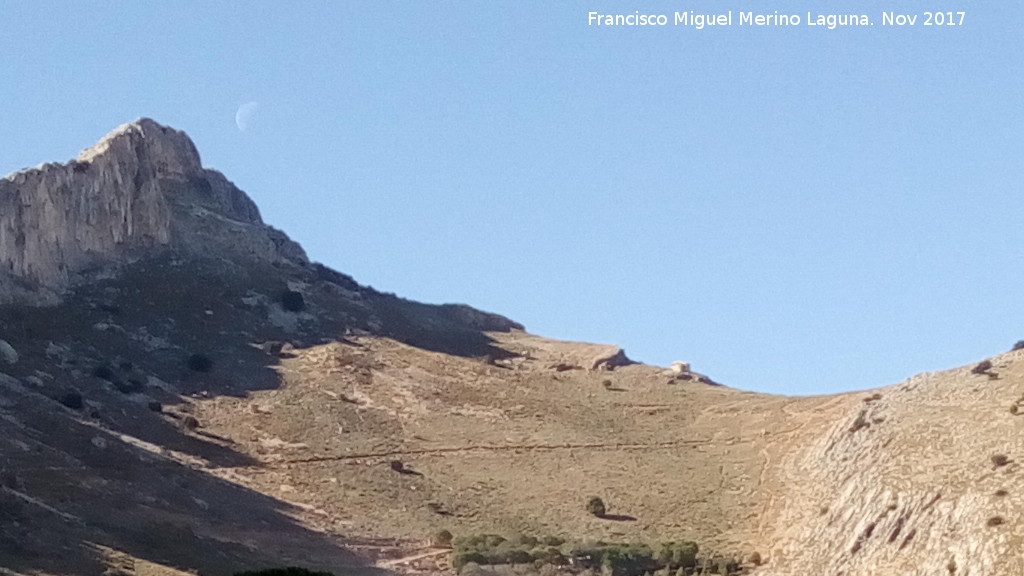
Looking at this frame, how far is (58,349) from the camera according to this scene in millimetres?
82938

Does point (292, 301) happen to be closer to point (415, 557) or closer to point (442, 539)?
point (442, 539)

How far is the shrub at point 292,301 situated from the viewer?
99.8 metres

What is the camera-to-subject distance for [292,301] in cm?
10031

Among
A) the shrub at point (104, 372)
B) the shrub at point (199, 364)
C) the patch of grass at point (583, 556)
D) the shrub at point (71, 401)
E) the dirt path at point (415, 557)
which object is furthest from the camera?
the shrub at point (199, 364)

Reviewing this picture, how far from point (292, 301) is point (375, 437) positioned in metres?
22.0

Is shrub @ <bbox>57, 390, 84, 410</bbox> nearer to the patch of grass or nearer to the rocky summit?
the rocky summit

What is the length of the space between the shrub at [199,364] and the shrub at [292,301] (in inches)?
478

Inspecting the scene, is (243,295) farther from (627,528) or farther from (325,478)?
(627,528)

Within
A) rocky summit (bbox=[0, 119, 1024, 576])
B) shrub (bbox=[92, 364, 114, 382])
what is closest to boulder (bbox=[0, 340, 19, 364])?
rocky summit (bbox=[0, 119, 1024, 576])

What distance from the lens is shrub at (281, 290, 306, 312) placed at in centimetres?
9975

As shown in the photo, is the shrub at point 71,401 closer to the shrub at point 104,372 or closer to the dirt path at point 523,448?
the shrub at point 104,372

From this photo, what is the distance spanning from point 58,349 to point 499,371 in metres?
29.3

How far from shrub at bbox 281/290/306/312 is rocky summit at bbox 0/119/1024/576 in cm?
17

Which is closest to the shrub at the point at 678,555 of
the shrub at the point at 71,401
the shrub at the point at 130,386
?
the shrub at the point at 71,401
